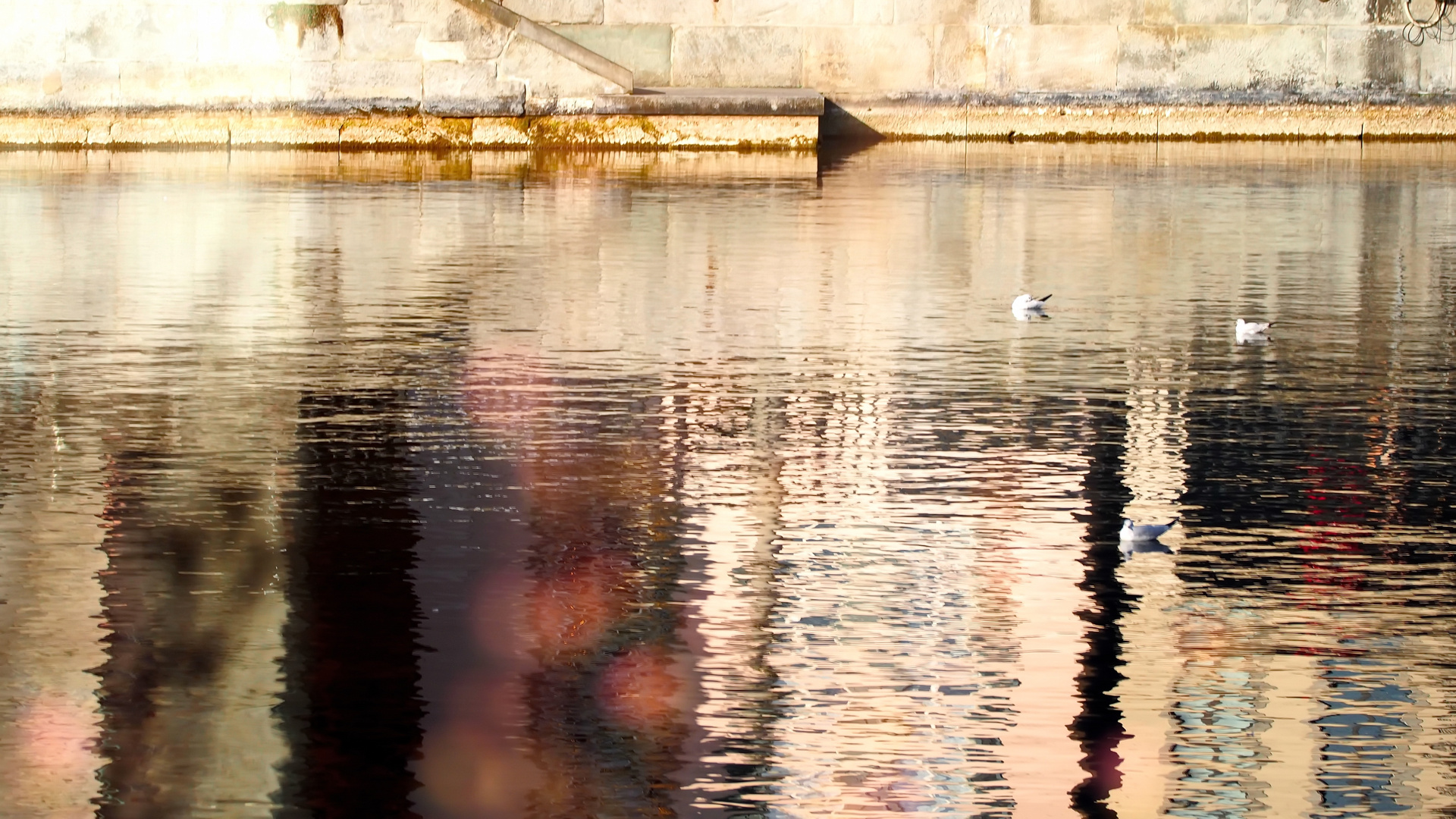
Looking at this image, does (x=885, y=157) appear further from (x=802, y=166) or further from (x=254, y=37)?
(x=254, y=37)

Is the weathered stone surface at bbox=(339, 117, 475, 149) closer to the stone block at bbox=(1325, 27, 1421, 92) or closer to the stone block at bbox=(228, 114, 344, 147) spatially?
the stone block at bbox=(228, 114, 344, 147)

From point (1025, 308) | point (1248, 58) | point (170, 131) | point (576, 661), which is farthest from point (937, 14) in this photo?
point (576, 661)

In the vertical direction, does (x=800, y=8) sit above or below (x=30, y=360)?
above

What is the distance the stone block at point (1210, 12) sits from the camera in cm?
1928

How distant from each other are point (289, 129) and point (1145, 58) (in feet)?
24.1

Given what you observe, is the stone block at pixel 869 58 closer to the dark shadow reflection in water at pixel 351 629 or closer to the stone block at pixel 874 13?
the stone block at pixel 874 13

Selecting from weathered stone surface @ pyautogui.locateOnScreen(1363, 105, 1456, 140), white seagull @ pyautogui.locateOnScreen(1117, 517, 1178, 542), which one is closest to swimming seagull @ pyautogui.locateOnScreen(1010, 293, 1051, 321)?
white seagull @ pyautogui.locateOnScreen(1117, 517, 1178, 542)

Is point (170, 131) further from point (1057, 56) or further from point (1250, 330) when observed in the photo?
point (1250, 330)

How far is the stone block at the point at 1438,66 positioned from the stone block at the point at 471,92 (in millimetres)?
7978

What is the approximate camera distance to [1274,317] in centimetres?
805

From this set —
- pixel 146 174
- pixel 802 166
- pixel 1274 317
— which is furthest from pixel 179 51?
pixel 1274 317

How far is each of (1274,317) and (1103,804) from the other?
5.15 m

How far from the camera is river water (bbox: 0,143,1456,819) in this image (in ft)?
11.0

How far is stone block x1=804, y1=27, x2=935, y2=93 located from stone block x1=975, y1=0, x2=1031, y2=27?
0.47m
